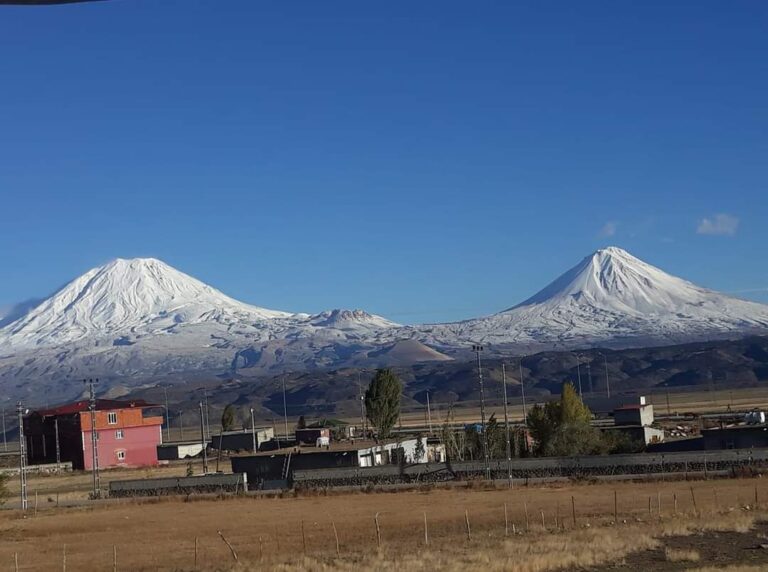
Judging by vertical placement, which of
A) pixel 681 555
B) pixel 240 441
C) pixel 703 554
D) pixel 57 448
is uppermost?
pixel 57 448

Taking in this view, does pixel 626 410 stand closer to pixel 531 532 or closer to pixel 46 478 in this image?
pixel 46 478

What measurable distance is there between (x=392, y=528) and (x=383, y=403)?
→ 2032 inches

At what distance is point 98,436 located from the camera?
305 ft

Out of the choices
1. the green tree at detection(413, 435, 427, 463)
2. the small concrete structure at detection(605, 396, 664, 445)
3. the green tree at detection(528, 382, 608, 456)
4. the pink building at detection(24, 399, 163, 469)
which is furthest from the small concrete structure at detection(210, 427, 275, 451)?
the green tree at detection(528, 382, 608, 456)

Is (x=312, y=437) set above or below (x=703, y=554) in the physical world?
above

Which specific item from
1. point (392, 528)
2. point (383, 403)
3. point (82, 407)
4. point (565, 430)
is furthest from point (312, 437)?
point (392, 528)

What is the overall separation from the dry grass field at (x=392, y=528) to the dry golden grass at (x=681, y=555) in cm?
8

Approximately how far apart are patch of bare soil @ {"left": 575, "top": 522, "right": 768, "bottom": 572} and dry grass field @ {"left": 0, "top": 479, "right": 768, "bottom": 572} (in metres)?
0.20

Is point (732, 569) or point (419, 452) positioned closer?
point (732, 569)

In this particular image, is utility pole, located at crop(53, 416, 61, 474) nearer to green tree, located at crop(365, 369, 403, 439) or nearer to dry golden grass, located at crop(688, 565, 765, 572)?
green tree, located at crop(365, 369, 403, 439)

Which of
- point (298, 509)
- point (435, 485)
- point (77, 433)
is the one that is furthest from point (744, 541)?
point (77, 433)

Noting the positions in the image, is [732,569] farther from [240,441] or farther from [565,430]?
[240,441]

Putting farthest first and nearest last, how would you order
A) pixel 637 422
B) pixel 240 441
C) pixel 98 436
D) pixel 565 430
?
pixel 240 441
pixel 637 422
pixel 98 436
pixel 565 430

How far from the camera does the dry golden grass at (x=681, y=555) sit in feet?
88.2
